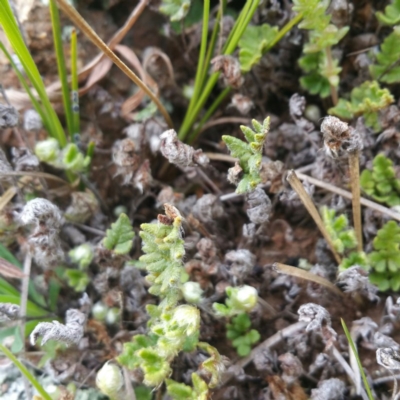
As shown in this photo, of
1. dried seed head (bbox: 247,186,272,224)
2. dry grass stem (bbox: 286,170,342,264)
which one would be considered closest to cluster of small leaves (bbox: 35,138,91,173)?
dried seed head (bbox: 247,186,272,224)

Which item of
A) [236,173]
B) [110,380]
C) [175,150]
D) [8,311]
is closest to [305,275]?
[236,173]

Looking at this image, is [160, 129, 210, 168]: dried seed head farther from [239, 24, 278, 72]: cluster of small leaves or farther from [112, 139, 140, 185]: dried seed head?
[239, 24, 278, 72]: cluster of small leaves

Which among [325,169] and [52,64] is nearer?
[325,169]

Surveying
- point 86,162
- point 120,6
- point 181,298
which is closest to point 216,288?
point 181,298

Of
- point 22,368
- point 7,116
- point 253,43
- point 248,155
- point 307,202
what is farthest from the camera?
point 253,43

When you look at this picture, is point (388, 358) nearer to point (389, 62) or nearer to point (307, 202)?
point (307, 202)

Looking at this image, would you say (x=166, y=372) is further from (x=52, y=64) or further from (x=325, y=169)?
(x=52, y=64)
